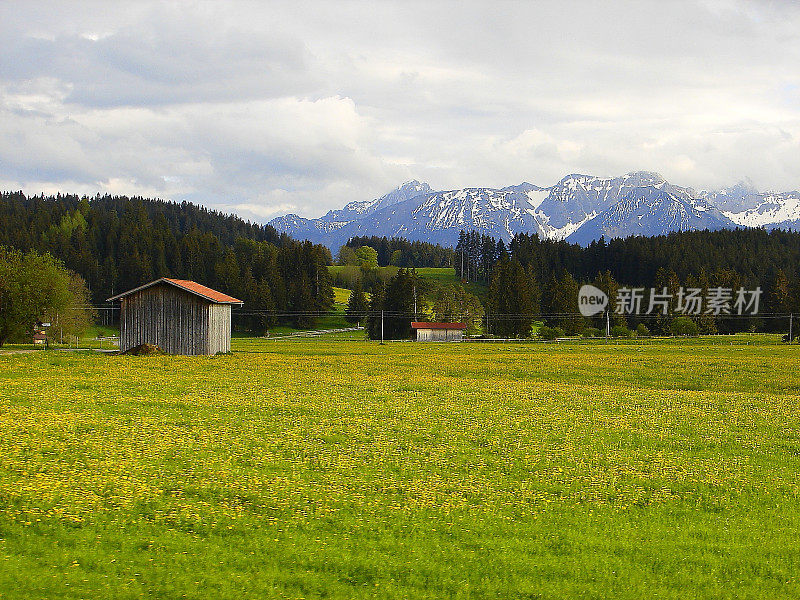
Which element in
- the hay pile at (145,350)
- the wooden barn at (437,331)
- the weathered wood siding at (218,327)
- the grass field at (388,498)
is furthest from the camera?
the wooden barn at (437,331)

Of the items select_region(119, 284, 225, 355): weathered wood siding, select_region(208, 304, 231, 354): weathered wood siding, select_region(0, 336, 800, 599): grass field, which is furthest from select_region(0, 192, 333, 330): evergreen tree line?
select_region(0, 336, 800, 599): grass field

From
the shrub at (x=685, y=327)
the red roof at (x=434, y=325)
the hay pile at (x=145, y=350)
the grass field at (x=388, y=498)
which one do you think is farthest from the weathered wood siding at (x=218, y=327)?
the shrub at (x=685, y=327)

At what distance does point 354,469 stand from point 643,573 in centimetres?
795

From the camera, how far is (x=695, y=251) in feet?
611

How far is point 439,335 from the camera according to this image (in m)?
128

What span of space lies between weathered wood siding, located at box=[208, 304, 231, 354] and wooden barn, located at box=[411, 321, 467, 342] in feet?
190

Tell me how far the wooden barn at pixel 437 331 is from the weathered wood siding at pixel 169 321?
62239 millimetres

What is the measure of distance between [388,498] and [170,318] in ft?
186

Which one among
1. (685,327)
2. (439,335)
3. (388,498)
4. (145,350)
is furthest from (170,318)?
(685,327)

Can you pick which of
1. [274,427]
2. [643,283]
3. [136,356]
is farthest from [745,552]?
[643,283]

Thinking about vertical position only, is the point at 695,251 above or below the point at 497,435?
above

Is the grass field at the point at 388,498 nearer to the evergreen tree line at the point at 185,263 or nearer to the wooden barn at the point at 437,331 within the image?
the wooden barn at the point at 437,331

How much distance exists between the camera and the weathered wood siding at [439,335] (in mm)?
127000

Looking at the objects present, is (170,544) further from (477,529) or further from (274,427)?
(274,427)
